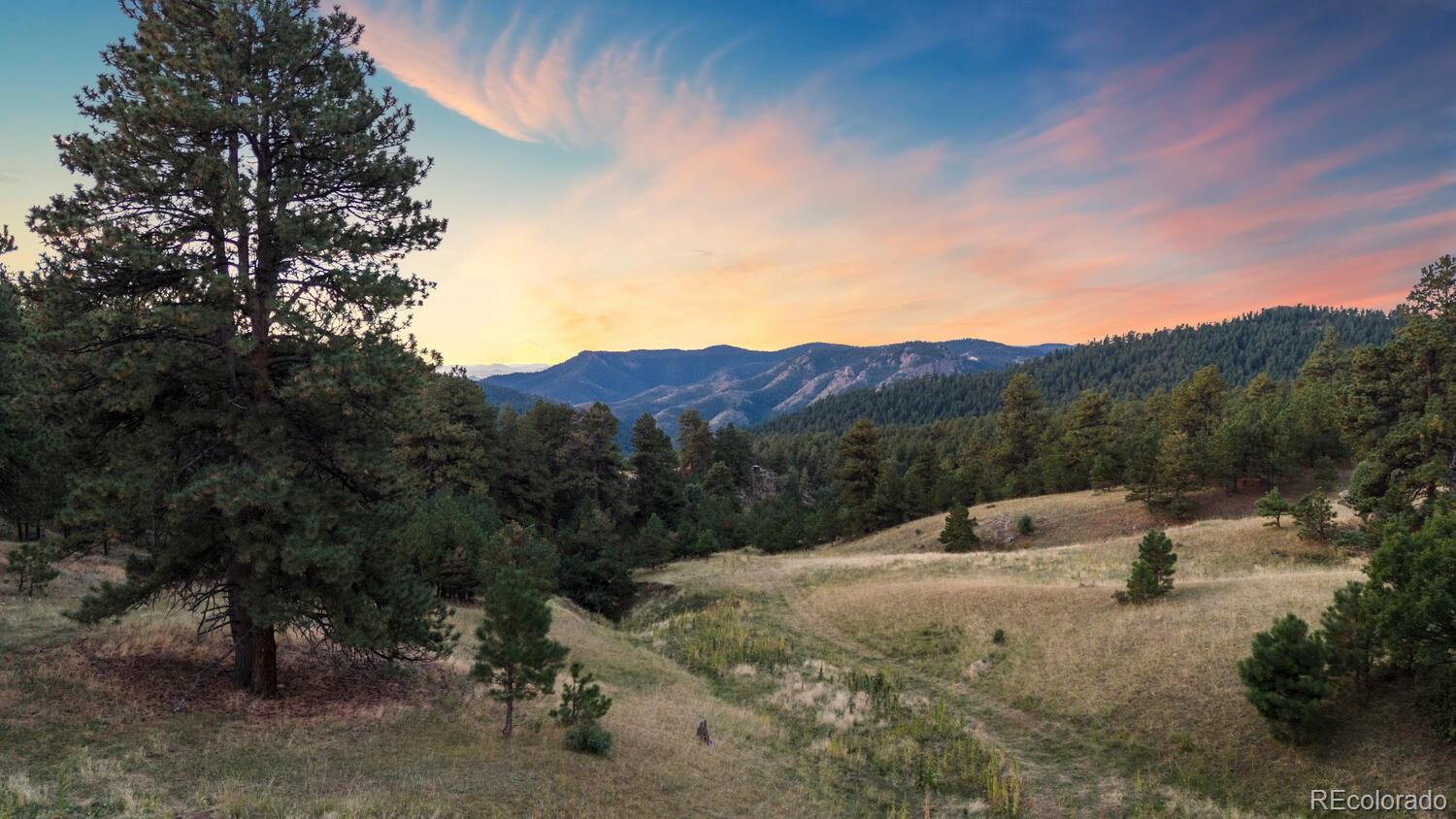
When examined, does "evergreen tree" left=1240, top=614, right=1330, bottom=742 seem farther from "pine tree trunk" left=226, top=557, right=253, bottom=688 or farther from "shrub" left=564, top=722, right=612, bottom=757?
"pine tree trunk" left=226, top=557, right=253, bottom=688

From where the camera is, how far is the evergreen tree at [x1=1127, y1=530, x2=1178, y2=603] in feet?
83.7

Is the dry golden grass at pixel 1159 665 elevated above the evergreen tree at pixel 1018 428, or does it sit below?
below

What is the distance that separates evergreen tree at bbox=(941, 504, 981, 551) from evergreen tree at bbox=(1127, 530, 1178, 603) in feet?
70.8

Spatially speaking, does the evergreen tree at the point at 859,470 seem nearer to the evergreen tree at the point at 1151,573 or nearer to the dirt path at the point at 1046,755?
the dirt path at the point at 1046,755

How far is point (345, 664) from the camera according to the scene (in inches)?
675

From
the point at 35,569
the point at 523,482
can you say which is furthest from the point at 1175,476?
the point at 35,569

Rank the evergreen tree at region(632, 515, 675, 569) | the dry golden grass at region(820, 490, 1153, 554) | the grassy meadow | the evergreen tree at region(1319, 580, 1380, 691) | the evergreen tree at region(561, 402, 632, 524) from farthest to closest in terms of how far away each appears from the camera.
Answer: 1. the evergreen tree at region(561, 402, 632, 524)
2. the evergreen tree at region(632, 515, 675, 569)
3. the dry golden grass at region(820, 490, 1153, 554)
4. the evergreen tree at region(1319, 580, 1380, 691)
5. the grassy meadow

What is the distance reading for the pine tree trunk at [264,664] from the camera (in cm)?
1377

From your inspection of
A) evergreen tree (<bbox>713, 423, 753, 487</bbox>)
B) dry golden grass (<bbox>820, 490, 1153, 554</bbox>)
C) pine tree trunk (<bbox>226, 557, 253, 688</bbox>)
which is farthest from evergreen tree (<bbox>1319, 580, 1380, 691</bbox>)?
evergreen tree (<bbox>713, 423, 753, 487</bbox>)

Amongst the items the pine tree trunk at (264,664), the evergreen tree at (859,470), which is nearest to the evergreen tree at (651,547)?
the evergreen tree at (859,470)

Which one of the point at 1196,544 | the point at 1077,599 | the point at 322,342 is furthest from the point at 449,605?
the point at 1196,544

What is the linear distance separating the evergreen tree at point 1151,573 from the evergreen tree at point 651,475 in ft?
167

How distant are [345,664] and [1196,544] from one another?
42523mm

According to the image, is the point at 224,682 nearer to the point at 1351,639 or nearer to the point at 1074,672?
the point at 1074,672
